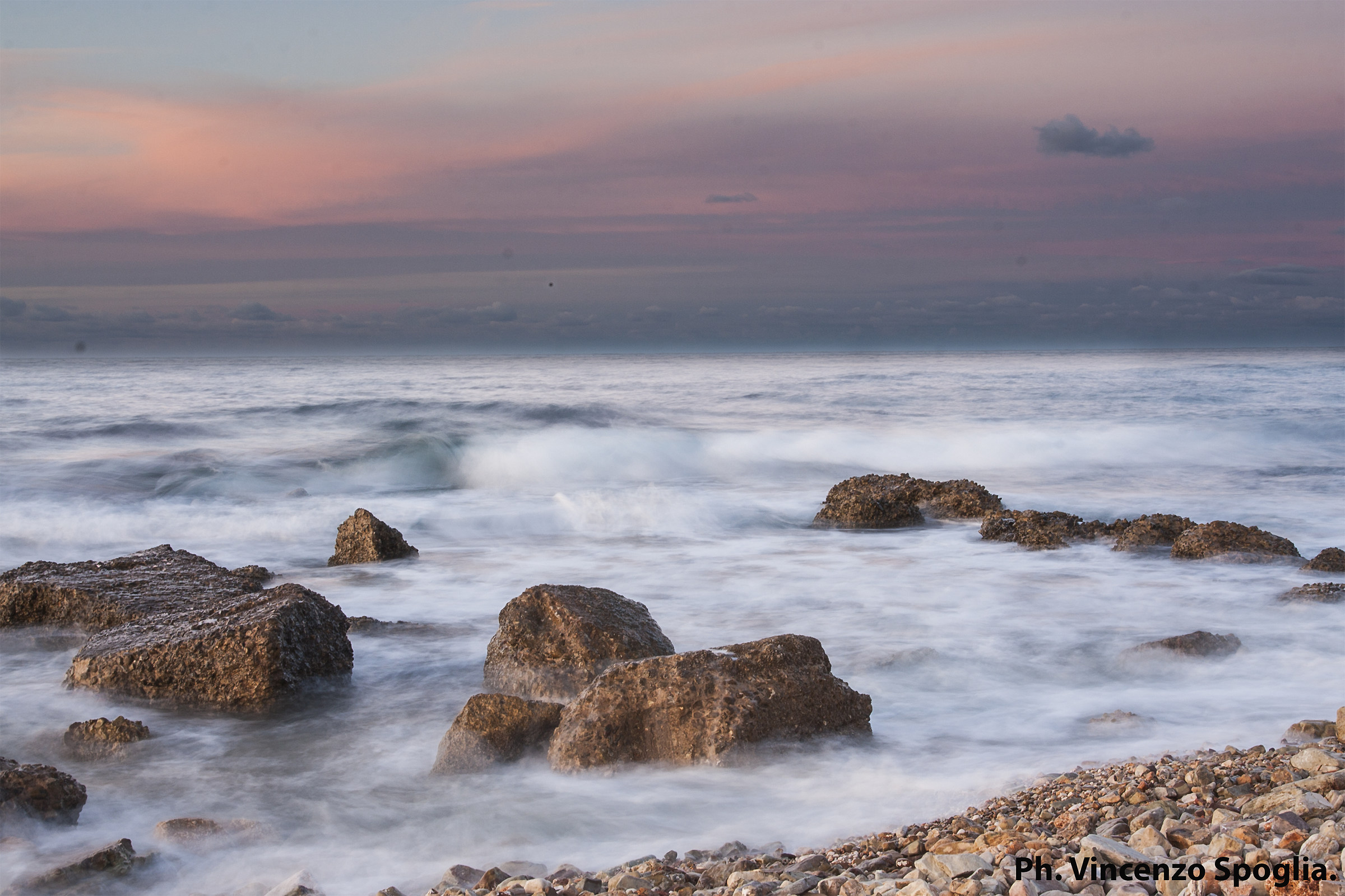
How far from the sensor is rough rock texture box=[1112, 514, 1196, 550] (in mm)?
8688

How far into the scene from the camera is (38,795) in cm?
357

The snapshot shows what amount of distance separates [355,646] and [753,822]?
3.28 m

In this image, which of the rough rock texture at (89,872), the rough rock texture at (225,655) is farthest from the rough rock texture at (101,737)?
the rough rock texture at (89,872)

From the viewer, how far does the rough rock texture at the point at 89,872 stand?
3.20 metres

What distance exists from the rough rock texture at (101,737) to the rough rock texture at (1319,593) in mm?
7066

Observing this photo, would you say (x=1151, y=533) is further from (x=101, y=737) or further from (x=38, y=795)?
(x=38, y=795)

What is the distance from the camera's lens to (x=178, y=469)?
50.7 ft

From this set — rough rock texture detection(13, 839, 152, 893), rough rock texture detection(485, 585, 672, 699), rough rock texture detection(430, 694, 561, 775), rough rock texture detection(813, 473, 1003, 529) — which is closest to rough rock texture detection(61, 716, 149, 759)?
rough rock texture detection(13, 839, 152, 893)

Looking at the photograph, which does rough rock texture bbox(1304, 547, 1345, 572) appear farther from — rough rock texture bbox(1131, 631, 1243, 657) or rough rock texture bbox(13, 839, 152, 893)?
rough rock texture bbox(13, 839, 152, 893)

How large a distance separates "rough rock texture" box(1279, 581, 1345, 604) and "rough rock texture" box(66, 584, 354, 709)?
6251 millimetres

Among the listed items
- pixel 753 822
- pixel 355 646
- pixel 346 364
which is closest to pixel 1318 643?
pixel 753 822

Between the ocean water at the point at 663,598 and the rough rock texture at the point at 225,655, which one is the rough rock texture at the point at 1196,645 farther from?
the rough rock texture at the point at 225,655

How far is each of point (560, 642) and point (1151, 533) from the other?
609 centimetres

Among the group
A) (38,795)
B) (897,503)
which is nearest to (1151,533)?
(897,503)
